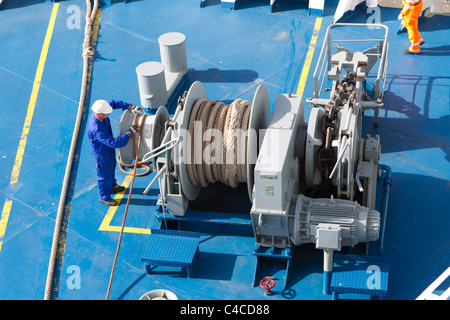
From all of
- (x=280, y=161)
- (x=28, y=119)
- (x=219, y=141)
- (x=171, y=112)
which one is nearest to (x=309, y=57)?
(x=171, y=112)

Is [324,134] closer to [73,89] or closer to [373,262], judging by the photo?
[373,262]

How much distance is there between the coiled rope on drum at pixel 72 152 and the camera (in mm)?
8883

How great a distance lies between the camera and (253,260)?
8898 millimetres

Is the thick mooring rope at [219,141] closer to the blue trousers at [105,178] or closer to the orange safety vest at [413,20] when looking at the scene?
the blue trousers at [105,178]

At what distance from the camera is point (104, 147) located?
9.61 metres

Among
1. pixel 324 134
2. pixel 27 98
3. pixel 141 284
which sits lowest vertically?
pixel 141 284

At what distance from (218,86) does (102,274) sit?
4.61 meters

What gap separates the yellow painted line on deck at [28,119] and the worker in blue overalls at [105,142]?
140cm

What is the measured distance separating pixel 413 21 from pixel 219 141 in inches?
218

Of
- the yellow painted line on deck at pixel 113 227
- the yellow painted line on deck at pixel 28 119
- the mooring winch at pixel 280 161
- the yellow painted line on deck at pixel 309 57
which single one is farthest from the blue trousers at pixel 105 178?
the yellow painted line on deck at pixel 309 57

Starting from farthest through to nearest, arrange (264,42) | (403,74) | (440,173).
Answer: (264,42), (403,74), (440,173)

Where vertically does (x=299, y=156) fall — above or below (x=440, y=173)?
above
